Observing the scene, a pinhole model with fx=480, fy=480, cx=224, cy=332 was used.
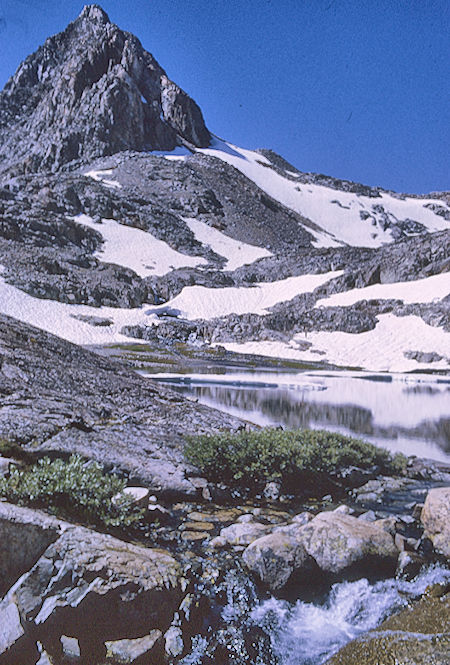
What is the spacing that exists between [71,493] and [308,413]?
46.5ft

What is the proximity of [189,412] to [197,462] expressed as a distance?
381 centimetres

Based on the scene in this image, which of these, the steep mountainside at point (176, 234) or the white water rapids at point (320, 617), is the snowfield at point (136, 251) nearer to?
the steep mountainside at point (176, 234)

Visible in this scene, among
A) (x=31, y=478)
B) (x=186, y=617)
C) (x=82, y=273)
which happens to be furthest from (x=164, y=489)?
(x=82, y=273)

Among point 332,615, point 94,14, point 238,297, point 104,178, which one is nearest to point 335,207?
point 104,178

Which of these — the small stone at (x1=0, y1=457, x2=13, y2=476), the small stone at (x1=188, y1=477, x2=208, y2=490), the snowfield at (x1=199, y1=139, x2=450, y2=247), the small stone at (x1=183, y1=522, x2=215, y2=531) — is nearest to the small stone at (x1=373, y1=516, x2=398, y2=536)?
the small stone at (x1=183, y1=522, x2=215, y2=531)

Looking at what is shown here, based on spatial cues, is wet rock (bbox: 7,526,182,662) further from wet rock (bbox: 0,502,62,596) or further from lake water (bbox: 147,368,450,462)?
lake water (bbox: 147,368,450,462)

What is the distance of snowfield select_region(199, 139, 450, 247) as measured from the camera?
14812 centimetres

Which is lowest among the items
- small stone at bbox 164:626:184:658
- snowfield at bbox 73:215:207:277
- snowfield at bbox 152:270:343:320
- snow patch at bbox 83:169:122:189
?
small stone at bbox 164:626:184:658

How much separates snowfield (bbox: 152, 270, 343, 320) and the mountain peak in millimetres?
137681

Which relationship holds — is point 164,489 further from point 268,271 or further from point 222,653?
point 268,271

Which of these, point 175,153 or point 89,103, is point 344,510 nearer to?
point 89,103

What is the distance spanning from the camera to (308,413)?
19.2 metres

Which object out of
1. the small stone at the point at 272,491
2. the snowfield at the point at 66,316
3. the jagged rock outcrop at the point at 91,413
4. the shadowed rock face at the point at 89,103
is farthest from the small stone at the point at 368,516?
the shadowed rock face at the point at 89,103

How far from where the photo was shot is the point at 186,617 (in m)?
4.87
